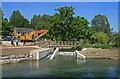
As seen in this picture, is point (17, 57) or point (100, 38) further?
point (100, 38)

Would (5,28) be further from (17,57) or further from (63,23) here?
(17,57)

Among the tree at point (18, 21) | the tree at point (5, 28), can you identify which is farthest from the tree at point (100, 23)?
the tree at point (18, 21)

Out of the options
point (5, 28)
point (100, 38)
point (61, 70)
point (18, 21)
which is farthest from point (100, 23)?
point (61, 70)

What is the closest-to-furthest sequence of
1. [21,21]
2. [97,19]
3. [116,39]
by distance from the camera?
[116,39] → [97,19] → [21,21]

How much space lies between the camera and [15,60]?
21.0m

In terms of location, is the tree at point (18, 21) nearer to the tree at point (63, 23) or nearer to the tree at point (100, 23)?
the tree at point (100, 23)

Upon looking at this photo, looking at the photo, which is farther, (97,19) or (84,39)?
(97,19)

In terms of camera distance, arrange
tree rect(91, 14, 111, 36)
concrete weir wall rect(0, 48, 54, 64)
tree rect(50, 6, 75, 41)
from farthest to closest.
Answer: tree rect(91, 14, 111, 36)
tree rect(50, 6, 75, 41)
concrete weir wall rect(0, 48, 54, 64)

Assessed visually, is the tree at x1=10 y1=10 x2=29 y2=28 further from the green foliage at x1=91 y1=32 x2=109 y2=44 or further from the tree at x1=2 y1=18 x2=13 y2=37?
the green foliage at x1=91 y1=32 x2=109 y2=44

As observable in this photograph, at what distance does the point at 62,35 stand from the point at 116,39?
43.1ft

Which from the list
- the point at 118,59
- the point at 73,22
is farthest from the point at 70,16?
the point at 118,59

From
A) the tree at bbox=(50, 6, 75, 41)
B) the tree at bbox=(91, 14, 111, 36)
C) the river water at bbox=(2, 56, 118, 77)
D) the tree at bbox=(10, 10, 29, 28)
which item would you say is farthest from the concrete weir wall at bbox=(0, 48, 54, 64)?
the tree at bbox=(10, 10, 29, 28)

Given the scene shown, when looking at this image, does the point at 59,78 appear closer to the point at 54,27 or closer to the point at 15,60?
the point at 15,60

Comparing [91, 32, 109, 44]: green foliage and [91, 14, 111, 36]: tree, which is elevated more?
[91, 14, 111, 36]: tree
